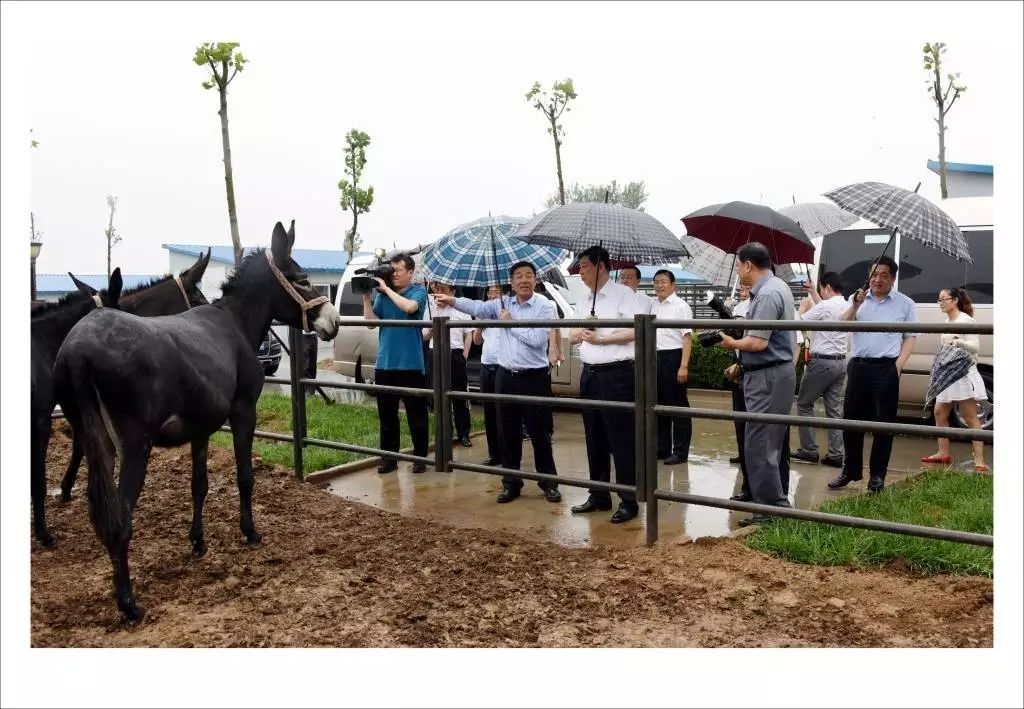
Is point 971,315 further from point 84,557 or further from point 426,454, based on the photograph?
point 84,557

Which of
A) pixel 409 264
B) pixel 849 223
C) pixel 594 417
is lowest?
pixel 594 417

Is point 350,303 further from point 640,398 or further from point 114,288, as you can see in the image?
point 640,398

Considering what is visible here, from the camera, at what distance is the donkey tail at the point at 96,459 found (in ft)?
12.5

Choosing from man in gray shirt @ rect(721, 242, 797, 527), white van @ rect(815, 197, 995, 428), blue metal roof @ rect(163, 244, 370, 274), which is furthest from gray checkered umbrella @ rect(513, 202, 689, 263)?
blue metal roof @ rect(163, 244, 370, 274)

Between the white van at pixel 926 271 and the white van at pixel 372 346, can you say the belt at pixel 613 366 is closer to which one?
the white van at pixel 372 346

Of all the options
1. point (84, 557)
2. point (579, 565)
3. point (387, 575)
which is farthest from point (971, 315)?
point (84, 557)

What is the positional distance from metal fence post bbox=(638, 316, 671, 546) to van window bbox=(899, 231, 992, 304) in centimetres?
456

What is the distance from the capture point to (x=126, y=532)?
384cm

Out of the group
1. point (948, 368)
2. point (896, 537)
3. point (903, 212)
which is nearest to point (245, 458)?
point (896, 537)

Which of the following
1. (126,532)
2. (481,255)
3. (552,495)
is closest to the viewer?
(126,532)

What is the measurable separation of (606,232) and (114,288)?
2978 millimetres

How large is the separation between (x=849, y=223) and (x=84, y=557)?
7288 mm

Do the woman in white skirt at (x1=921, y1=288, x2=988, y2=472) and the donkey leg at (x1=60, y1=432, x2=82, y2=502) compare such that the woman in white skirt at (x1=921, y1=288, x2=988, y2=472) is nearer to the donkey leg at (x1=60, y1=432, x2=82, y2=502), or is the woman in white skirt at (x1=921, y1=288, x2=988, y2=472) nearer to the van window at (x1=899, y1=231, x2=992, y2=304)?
the van window at (x1=899, y1=231, x2=992, y2=304)

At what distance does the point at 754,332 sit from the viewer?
203 inches
